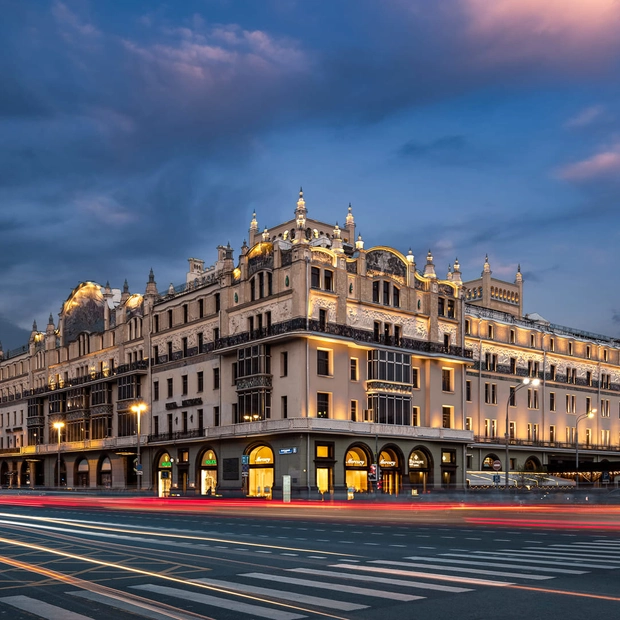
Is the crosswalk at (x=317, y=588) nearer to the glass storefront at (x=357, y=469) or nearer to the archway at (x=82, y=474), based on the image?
the glass storefront at (x=357, y=469)

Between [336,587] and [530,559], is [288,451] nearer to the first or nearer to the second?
[530,559]

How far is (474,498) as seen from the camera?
5216 centimetres

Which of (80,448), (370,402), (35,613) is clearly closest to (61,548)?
(35,613)

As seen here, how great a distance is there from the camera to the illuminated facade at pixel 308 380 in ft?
208

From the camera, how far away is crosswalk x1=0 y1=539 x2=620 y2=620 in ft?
38.9

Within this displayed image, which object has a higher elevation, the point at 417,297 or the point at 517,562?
the point at 417,297

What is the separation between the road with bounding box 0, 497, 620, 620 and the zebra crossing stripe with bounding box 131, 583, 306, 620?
2cm

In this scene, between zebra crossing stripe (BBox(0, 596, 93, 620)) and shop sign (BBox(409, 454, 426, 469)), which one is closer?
zebra crossing stripe (BBox(0, 596, 93, 620))

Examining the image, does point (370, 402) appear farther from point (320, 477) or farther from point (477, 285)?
point (477, 285)

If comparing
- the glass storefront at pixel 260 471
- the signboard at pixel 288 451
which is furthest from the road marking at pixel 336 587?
the glass storefront at pixel 260 471

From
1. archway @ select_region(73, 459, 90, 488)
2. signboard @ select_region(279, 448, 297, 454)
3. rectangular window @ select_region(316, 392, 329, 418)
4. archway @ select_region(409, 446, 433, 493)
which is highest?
rectangular window @ select_region(316, 392, 329, 418)

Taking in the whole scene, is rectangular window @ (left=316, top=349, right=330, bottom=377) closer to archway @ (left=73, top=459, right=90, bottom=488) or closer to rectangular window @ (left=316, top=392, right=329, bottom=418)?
rectangular window @ (left=316, top=392, right=329, bottom=418)

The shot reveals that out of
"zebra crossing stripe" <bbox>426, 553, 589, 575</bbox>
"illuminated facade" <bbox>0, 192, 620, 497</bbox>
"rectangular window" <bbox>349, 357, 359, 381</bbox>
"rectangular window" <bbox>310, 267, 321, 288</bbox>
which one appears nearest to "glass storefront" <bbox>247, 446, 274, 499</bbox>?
"illuminated facade" <bbox>0, 192, 620, 497</bbox>

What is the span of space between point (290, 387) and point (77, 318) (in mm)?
44113
